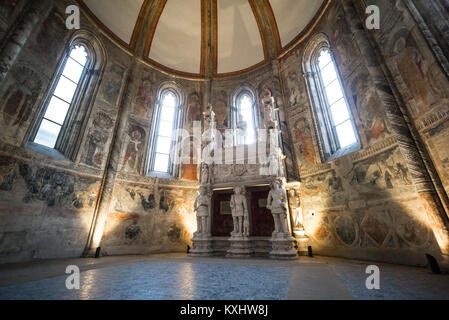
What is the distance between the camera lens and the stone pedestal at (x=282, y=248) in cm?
648

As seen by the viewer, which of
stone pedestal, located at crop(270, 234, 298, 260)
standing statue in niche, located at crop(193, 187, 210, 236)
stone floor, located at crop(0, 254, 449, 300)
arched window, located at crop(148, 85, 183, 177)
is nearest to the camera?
stone floor, located at crop(0, 254, 449, 300)

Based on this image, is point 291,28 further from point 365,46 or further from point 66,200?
point 66,200

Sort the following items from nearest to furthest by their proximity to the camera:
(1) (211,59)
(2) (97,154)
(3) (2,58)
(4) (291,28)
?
1. (3) (2,58)
2. (2) (97,154)
3. (4) (291,28)
4. (1) (211,59)

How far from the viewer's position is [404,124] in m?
5.66

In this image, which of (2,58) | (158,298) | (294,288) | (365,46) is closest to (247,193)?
(294,288)

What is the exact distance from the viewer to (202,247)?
25.0 feet

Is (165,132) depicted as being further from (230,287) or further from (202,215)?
(230,287)

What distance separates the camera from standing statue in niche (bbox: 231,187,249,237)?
7477 mm

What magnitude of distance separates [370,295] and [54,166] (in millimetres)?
9930

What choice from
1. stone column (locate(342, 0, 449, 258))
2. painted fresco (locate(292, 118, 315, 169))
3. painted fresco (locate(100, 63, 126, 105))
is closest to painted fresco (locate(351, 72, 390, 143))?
stone column (locate(342, 0, 449, 258))

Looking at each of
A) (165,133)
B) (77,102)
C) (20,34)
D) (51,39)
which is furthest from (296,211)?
(51,39)

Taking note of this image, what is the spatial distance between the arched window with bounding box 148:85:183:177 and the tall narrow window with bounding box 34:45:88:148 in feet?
13.1

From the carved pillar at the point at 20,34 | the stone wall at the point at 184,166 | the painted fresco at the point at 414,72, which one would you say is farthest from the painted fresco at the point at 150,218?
the painted fresco at the point at 414,72

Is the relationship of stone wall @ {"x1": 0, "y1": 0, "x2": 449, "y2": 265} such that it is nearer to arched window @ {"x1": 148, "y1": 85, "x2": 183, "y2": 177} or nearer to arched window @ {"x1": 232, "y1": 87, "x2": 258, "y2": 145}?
arched window @ {"x1": 148, "y1": 85, "x2": 183, "y2": 177}
